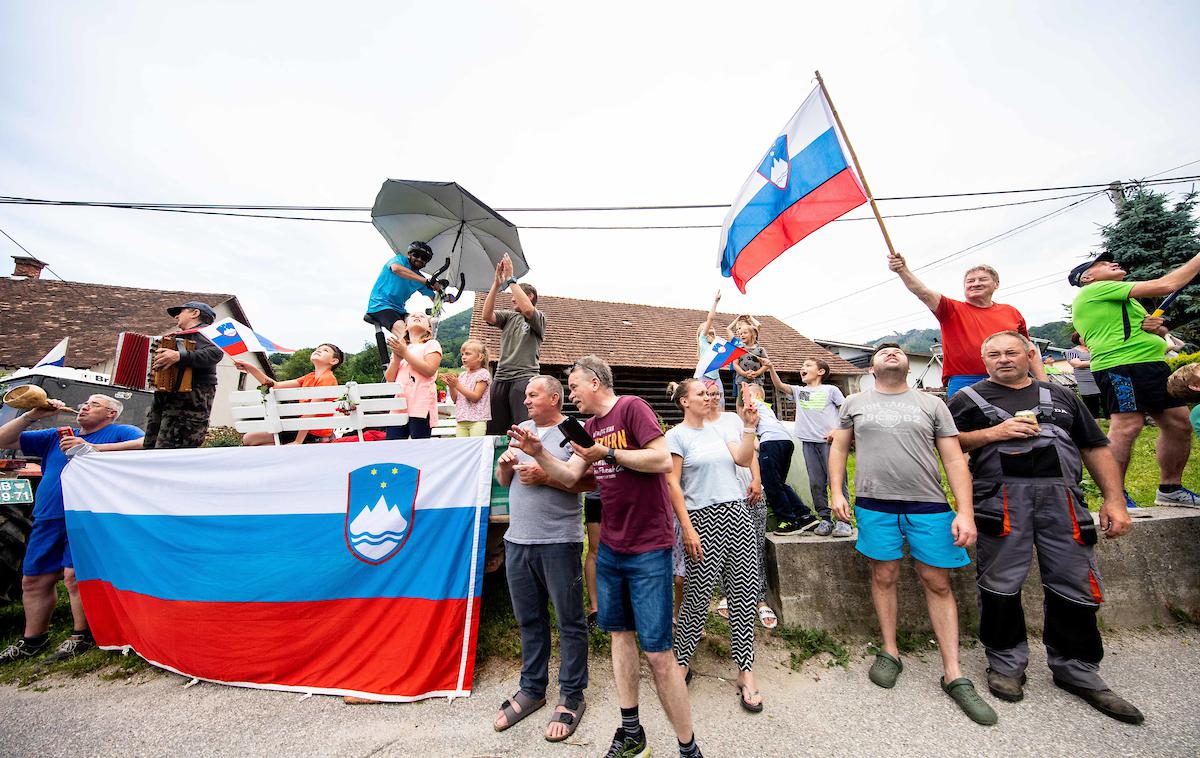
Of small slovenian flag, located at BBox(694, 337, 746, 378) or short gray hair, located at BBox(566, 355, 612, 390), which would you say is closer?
short gray hair, located at BBox(566, 355, 612, 390)

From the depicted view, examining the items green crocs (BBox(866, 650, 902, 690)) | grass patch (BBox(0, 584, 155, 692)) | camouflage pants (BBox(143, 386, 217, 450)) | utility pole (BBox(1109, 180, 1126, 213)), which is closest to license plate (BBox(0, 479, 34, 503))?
camouflage pants (BBox(143, 386, 217, 450))

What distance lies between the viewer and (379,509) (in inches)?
134

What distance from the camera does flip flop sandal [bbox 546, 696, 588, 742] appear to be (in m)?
2.69

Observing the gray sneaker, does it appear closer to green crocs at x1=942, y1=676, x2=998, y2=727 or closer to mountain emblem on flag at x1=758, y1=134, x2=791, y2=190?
green crocs at x1=942, y1=676, x2=998, y2=727

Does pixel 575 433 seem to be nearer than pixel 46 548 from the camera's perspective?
Yes

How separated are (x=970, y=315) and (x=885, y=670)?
8.59 ft

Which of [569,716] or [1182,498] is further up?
[1182,498]

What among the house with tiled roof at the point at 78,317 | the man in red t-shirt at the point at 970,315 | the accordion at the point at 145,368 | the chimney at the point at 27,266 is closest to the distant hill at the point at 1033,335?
the man in red t-shirt at the point at 970,315

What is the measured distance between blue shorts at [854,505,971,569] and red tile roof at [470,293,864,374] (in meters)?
12.1

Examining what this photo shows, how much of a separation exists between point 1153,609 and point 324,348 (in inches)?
300

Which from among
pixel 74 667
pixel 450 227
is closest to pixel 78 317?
pixel 74 667

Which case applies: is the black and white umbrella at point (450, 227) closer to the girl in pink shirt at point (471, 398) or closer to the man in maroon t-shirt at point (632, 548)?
the girl in pink shirt at point (471, 398)

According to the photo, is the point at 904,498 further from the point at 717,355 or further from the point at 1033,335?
the point at 1033,335

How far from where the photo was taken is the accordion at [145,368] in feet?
13.8
